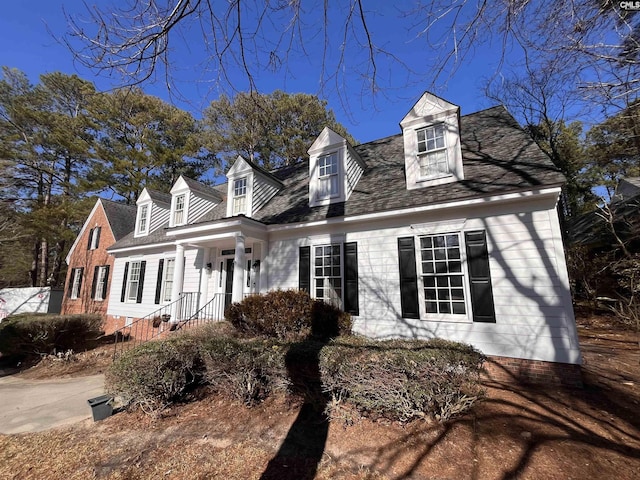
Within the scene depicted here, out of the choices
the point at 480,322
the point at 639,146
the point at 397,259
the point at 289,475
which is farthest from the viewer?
the point at 639,146

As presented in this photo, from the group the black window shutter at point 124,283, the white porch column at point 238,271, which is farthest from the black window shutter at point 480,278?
the black window shutter at point 124,283

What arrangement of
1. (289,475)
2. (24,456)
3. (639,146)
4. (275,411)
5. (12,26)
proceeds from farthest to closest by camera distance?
(639,146)
(275,411)
(24,456)
(289,475)
(12,26)

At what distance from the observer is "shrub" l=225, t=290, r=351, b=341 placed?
6.85 metres

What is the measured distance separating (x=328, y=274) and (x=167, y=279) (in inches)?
320

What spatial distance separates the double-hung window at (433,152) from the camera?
7414mm

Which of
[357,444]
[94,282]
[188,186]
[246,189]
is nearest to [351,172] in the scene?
[246,189]

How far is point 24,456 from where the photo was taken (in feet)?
12.3

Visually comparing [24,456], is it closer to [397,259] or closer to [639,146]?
[397,259]

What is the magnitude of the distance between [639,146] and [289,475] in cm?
1619

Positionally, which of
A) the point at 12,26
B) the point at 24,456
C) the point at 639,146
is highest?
the point at 639,146

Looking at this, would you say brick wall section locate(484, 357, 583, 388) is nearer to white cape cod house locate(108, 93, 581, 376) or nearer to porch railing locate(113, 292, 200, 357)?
white cape cod house locate(108, 93, 581, 376)

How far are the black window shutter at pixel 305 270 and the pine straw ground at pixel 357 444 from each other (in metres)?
3.92

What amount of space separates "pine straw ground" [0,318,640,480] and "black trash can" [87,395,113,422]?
134mm

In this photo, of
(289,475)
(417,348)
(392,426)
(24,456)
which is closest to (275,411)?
(289,475)
